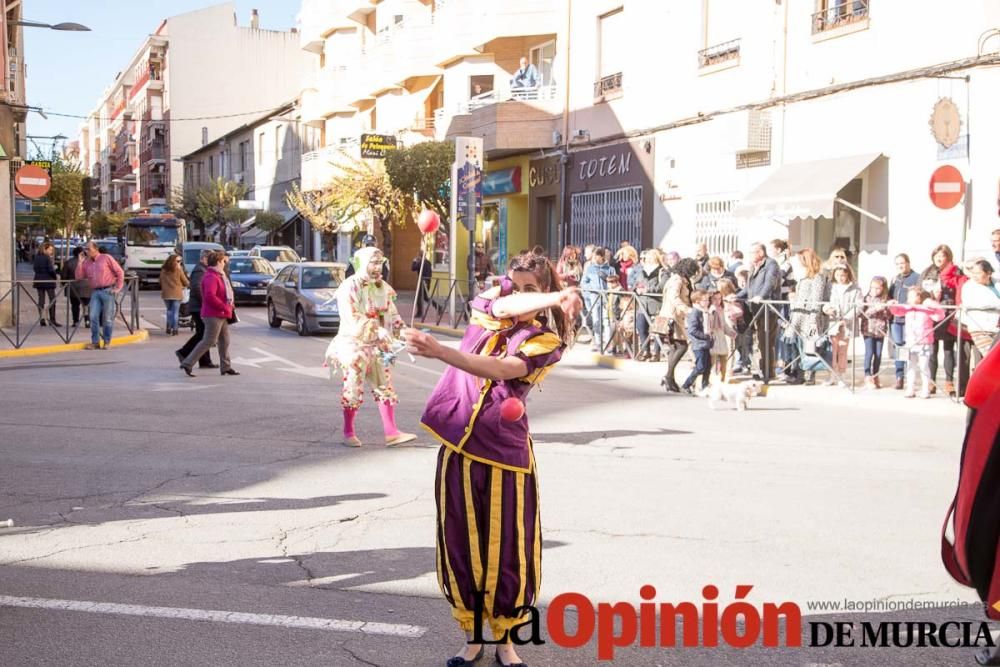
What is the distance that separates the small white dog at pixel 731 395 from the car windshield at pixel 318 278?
38.5ft

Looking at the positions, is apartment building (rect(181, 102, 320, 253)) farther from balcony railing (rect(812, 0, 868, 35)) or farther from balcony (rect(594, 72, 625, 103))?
balcony railing (rect(812, 0, 868, 35))

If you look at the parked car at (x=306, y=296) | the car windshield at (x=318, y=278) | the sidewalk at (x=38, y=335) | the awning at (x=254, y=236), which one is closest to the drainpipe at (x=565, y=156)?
the parked car at (x=306, y=296)

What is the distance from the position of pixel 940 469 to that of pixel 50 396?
936 centimetres

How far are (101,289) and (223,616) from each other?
568 inches

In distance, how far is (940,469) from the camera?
8688 millimetres

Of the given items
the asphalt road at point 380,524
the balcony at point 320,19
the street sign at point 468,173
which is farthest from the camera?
the balcony at point 320,19

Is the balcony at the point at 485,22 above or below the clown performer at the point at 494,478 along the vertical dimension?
above

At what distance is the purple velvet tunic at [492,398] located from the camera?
163 inches

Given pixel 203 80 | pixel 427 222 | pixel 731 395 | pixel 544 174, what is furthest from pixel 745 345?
pixel 203 80

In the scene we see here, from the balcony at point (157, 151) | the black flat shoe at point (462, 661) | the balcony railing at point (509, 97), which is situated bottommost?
the black flat shoe at point (462, 661)

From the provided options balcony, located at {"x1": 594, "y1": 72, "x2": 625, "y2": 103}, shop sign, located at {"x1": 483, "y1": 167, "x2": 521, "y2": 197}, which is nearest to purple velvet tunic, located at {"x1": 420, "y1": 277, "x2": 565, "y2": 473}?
balcony, located at {"x1": 594, "y1": 72, "x2": 625, "y2": 103}

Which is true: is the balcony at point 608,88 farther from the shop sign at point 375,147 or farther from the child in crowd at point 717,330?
the child in crowd at point 717,330

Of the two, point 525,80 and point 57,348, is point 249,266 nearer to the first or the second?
point 525,80

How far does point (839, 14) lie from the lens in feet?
56.3
